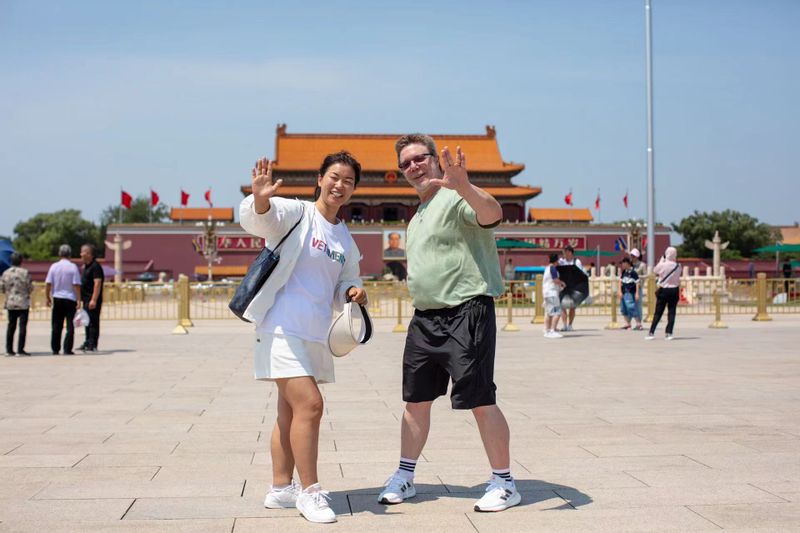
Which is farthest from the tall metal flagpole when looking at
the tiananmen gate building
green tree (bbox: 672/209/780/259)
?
green tree (bbox: 672/209/780/259)

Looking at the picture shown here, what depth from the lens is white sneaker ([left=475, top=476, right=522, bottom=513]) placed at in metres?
3.51

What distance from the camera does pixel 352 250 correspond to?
3.86 m

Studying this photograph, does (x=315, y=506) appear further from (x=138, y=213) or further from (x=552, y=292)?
(x=138, y=213)

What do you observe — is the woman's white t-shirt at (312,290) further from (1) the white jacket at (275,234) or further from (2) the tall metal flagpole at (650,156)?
(2) the tall metal flagpole at (650,156)

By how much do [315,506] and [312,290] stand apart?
84 centimetres

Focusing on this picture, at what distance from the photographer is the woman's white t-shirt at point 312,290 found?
11.7 feet

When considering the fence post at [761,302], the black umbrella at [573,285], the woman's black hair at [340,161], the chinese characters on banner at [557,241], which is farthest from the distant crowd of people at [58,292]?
the chinese characters on banner at [557,241]

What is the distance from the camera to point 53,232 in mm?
73375

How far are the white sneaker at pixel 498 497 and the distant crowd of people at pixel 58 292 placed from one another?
25.8 ft

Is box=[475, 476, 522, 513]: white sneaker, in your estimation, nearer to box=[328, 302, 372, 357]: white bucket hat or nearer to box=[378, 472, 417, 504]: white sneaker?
box=[378, 472, 417, 504]: white sneaker

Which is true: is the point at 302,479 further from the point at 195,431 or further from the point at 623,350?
the point at 623,350

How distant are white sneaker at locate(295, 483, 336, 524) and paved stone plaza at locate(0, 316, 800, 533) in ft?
0.12

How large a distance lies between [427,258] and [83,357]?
26.6 feet

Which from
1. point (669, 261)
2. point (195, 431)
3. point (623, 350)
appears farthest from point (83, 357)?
point (669, 261)
